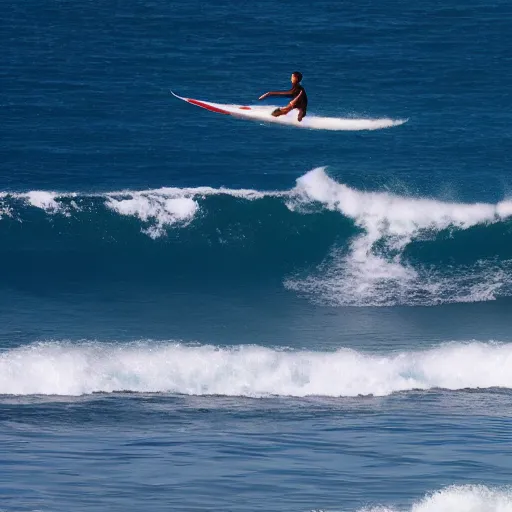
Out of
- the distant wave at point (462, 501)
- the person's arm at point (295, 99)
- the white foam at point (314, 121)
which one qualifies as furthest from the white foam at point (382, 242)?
the distant wave at point (462, 501)

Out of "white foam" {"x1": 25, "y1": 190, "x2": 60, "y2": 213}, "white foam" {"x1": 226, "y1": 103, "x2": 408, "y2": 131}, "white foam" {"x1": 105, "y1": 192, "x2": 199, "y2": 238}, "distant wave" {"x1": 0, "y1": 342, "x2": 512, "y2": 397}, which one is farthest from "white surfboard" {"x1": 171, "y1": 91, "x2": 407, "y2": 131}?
"distant wave" {"x1": 0, "y1": 342, "x2": 512, "y2": 397}

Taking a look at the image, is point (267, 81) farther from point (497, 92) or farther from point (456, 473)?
point (456, 473)

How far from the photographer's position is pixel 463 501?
11055mm

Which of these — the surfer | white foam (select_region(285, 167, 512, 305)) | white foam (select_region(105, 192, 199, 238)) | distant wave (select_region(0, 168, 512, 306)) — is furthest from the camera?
white foam (select_region(105, 192, 199, 238))

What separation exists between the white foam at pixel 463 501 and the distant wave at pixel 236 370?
15.6ft

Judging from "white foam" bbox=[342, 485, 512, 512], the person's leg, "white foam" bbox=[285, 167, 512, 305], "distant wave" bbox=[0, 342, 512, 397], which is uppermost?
the person's leg

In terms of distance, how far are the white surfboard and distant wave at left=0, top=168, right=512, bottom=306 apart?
3.81 ft

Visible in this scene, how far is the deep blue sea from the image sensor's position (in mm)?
12438

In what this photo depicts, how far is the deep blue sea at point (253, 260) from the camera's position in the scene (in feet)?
40.8

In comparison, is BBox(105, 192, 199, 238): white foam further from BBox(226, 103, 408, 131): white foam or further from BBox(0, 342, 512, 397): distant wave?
BBox(0, 342, 512, 397): distant wave

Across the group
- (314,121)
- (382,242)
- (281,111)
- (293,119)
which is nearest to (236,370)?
(281,111)

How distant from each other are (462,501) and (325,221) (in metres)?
11.5

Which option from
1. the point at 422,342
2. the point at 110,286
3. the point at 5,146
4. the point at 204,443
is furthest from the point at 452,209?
the point at 204,443

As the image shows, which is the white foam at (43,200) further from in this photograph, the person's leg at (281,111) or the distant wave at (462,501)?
the distant wave at (462,501)
